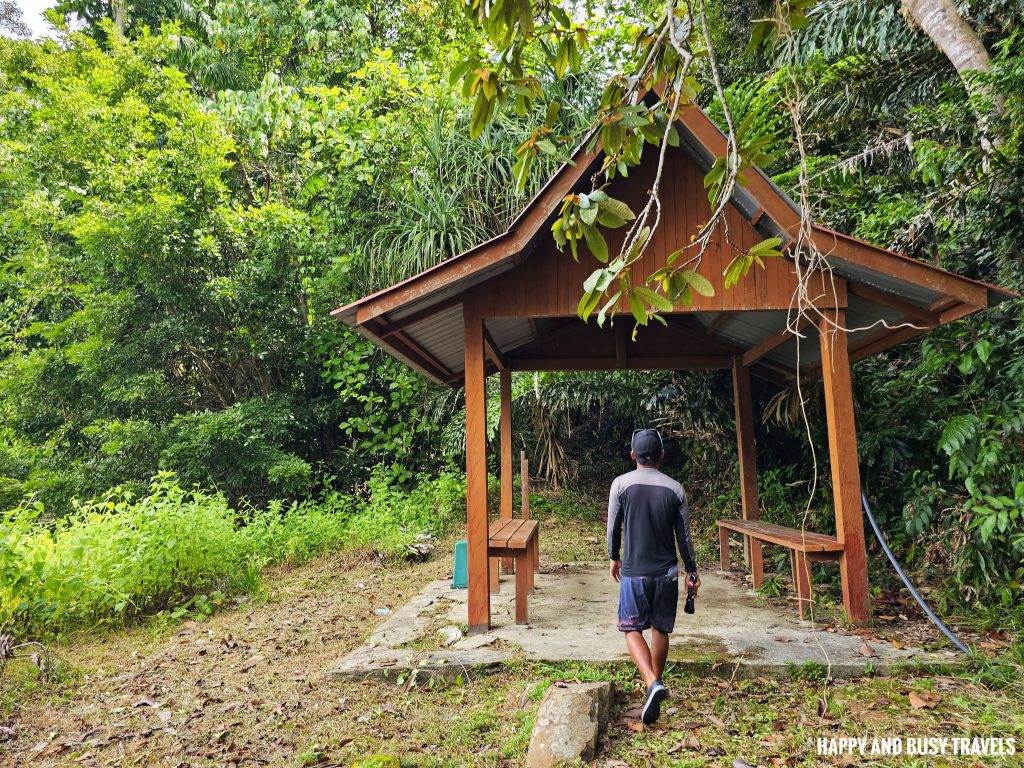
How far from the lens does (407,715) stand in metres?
4.05

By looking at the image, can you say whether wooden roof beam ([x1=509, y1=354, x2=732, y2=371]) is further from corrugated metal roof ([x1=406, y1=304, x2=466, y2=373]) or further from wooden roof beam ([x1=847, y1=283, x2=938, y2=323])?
wooden roof beam ([x1=847, y1=283, x2=938, y2=323])

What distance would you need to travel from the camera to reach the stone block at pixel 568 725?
327 centimetres

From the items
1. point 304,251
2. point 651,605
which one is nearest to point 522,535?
point 651,605

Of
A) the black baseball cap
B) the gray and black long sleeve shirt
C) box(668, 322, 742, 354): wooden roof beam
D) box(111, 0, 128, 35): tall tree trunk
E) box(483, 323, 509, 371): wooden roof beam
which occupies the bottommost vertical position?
the gray and black long sleeve shirt

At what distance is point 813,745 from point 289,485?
32.1 feet

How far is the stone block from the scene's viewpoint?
3271 millimetres

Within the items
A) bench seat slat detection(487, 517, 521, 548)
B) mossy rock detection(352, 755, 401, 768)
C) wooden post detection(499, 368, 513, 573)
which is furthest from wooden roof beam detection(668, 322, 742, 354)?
mossy rock detection(352, 755, 401, 768)

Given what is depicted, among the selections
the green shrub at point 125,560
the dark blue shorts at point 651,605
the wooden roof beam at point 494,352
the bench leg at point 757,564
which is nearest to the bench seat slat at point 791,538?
the bench leg at point 757,564

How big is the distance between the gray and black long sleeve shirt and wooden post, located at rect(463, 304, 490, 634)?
1.51 metres

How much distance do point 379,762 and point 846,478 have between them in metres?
3.84

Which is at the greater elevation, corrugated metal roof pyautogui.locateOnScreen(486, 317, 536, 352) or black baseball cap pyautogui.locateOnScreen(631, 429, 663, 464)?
corrugated metal roof pyautogui.locateOnScreen(486, 317, 536, 352)

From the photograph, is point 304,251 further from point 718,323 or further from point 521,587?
point 521,587

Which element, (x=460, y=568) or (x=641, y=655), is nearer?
(x=641, y=655)

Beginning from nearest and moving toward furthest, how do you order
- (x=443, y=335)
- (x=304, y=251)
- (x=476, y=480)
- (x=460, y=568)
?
(x=476, y=480) < (x=443, y=335) < (x=460, y=568) < (x=304, y=251)
